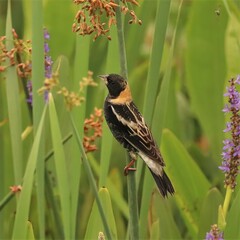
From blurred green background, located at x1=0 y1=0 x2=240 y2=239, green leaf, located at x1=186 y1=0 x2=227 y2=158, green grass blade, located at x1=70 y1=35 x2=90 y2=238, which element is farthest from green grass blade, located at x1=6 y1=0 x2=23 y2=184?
green leaf, located at x1=186 y1=0 x2=227 y2=158

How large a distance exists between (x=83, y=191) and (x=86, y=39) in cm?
104

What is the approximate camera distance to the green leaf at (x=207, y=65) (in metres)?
2.98

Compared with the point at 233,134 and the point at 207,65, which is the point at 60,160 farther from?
the point at 207,65

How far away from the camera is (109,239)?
64.0 inches

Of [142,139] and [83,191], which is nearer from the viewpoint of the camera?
[142,139]

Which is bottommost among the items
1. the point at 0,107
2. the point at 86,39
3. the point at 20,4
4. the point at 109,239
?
the point at 109,239

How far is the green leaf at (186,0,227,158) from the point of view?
2982 millimetres

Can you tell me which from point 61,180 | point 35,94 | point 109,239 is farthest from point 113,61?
point 109,239

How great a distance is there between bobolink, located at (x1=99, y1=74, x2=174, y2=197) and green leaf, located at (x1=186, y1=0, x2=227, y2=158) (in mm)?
1292

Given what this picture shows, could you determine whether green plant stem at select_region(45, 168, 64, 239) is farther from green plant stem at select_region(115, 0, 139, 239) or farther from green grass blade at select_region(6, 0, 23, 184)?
green plant stem at select_region(115, 0, 139, 239)

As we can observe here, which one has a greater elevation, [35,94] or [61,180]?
[35,94]

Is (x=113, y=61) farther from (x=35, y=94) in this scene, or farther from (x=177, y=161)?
(x=177, y=161)

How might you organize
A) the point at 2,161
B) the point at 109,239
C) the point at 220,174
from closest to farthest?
1. the point at 109,239
2. the point at 2,161
3. the point at 220,174

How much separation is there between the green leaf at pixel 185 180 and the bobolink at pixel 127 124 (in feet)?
2.14
